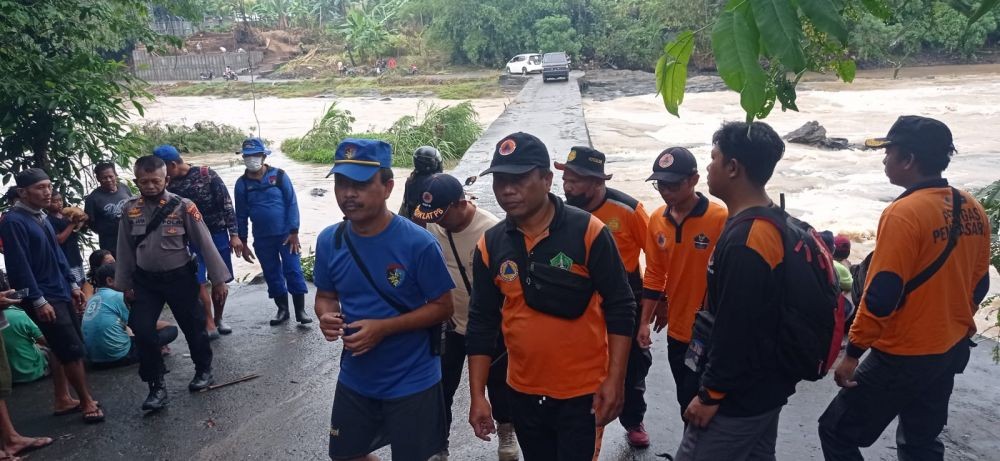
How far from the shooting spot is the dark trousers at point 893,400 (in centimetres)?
286

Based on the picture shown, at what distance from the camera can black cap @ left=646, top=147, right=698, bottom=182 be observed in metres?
3.50

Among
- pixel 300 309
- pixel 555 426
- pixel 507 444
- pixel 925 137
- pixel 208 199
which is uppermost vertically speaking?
pixel 925 137

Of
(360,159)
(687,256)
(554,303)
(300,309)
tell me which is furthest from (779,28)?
(300,309)

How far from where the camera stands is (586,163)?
12.2ft

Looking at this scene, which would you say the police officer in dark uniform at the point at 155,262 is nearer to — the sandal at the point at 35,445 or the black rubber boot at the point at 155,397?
the black rubber boot at the point at 155,397

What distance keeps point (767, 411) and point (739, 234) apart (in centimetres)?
65

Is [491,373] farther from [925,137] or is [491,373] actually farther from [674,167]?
[925,137]

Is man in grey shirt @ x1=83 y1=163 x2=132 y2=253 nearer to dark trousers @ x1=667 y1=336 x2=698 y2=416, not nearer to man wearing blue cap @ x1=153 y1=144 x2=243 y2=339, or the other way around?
man wearing blue cap @ x1=153 y1=144 x2=243 y2=339

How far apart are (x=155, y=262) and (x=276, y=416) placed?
1.25m

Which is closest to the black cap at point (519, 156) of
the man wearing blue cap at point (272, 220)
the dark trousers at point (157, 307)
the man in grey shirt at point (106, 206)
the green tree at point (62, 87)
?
the dark trousers at point (157, 307)

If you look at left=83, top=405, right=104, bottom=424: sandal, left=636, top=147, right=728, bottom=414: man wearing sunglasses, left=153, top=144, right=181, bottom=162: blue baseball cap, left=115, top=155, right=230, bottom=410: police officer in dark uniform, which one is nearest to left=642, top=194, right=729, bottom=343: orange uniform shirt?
left=636, top=147, right=728, bottom=414: man wearing sunglasses

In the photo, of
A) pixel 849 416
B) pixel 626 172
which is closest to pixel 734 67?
pixel 849 416

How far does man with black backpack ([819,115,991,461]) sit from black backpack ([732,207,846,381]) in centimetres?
57

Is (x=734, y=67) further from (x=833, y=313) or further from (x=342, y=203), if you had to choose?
(x=342, y=203)
